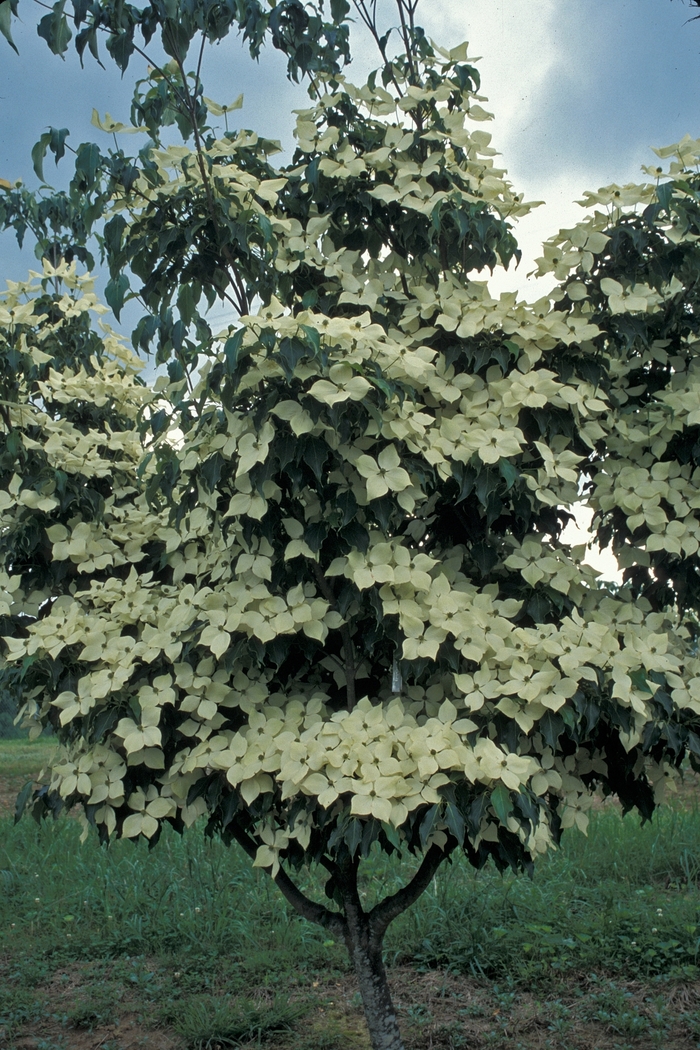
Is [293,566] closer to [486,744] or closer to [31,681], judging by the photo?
[486,744]

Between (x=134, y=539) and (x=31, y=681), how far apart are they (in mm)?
470

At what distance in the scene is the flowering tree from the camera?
6.40 feet

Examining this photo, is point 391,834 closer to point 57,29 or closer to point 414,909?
point 57,29

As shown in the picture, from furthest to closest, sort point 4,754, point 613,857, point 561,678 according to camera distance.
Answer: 1. point 4,754
2. point 613,857
3. point 561,678

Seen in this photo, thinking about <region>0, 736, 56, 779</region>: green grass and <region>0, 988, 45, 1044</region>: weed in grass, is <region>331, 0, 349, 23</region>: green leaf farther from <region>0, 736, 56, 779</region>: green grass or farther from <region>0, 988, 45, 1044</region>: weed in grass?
<region>0, 736, 56, 779</region>: green grass

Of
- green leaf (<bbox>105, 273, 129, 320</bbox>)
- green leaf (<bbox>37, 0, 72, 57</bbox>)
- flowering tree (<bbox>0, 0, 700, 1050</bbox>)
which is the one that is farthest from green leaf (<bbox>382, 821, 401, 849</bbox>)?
green leaf (<bbox>37, 0, 72, 57</bbox>)

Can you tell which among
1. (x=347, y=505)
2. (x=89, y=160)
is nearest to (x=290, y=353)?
(x=347, y=505)

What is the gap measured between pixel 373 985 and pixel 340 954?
1741 millimetres

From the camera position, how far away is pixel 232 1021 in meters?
3.47

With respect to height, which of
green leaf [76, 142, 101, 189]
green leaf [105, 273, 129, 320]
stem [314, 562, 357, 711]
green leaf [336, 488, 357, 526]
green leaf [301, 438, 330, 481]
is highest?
green leaf [76, 142, 101, 189]

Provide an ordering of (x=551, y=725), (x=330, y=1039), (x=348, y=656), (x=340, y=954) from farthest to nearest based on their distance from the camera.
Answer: (x=340, y=954), (x=330, y=1039), (x=348, y=656), (x=551, y=725)

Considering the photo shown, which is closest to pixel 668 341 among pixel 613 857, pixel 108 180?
pixel 108 180

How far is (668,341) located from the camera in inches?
97.0

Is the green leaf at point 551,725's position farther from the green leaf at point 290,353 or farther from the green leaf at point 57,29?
the green leaf at point 57,29
